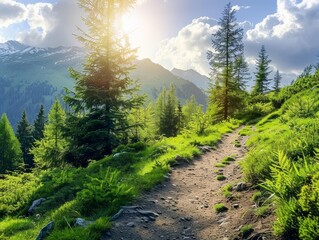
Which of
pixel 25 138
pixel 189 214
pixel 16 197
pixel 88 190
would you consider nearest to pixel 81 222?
pixel 88 190

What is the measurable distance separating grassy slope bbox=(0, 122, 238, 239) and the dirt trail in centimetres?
50

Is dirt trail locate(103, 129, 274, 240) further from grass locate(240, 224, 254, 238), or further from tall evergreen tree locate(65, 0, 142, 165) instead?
tall evergreen tree locate(65, 0, 142, 165)

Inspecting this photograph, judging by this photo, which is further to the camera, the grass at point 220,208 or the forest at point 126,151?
the grass at point 220,208

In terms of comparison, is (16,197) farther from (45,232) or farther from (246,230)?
(246,230)

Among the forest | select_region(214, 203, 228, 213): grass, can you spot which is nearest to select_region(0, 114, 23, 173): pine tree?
the forest

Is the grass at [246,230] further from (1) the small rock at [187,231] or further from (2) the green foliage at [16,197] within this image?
(2) the green foliage at [16,197]

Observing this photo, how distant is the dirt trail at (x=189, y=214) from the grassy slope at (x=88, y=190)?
0.50 metres

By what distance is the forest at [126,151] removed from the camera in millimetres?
6996

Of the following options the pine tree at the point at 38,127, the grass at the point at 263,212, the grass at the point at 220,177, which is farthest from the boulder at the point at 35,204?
the pine tree at the point at 38,127

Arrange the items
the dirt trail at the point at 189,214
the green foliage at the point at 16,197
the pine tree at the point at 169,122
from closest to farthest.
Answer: the dirt trail at the point at 189,214
the green foliage at the point at 16,197
the pine tree at the point at 169,122

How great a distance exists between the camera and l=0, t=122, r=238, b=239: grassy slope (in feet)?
28.1

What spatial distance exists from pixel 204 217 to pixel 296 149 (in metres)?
3.50

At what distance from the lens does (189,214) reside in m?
8.95

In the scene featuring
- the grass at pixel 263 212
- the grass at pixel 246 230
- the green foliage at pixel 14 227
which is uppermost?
the grass at pixel 263 212
